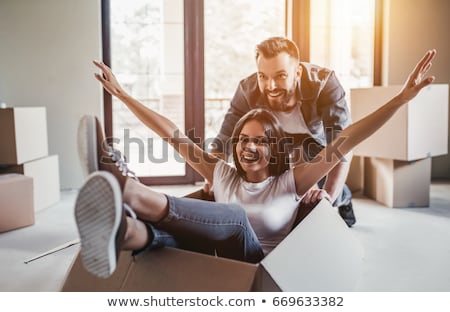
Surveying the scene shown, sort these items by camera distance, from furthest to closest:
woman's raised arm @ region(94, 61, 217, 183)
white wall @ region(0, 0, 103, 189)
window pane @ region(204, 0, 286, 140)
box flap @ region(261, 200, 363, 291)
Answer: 1. window pane @ region(204, 0, 286, 140)
2. white wall @ region(0, 0, 103, 189)
3. woman's raised arm @ region(94, 61, 217, 183)
4. box flap @ region(261, 200, 363, 291)

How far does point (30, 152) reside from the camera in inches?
113

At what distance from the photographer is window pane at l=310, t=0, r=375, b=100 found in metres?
3.56

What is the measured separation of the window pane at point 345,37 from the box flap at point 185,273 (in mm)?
2694

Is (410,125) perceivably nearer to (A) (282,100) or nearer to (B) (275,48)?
(A) (282,100)

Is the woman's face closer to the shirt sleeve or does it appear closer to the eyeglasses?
the eyeglasses

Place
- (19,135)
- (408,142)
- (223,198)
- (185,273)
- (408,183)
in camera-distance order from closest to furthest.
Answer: (185,273), (223,198), (19,135), (408,142), (408,183)

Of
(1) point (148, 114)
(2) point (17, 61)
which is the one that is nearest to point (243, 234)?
(1) point (148, 114)

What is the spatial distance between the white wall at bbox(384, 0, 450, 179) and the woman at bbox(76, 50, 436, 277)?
2.23m

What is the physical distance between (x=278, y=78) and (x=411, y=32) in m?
2.12

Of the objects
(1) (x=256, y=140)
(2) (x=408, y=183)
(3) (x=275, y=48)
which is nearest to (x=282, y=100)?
(3) (x=275, y=48)

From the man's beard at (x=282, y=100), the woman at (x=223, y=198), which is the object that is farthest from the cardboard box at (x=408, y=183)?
the woman at (x=223, y=198)

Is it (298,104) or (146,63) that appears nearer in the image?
(298,104)

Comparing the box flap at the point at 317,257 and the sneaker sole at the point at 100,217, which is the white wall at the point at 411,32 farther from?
the sneaker sole at the point at 100,217

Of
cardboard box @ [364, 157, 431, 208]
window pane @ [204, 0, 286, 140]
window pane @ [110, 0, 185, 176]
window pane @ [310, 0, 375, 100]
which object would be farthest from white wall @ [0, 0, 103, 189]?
cardboard box @ [364, 157, 431, 208]
